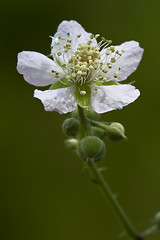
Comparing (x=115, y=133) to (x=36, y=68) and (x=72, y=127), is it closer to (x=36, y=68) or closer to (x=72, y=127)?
(x=72, y=127)

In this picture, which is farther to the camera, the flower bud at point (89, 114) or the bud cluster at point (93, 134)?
the flower bud at point (89, 114)

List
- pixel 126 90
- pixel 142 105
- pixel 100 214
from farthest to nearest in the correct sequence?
1. pixel 142 105
2. pixel 100 214
3. pixel 126 90

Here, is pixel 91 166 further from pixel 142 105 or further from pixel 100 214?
pixel 142 105

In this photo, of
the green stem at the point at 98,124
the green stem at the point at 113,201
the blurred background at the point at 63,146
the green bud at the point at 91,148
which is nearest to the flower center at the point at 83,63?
the green stem at the point at 98,124

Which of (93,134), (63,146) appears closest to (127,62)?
(93,134)

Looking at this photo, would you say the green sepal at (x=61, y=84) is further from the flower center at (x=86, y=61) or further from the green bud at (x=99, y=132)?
the green bud at (x=99, y=132)

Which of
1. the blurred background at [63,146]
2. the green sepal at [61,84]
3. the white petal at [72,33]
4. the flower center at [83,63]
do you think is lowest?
the blurred background at [63,146]
